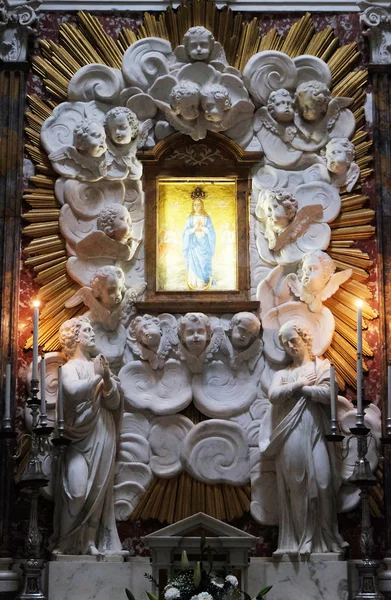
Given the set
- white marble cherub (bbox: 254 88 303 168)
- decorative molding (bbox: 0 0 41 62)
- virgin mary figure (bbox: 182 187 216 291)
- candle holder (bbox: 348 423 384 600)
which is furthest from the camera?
decorative molding (bbox: 0 0 41 62)

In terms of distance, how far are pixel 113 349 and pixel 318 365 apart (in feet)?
4.52

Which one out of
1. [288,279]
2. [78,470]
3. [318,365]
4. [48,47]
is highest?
[48,47]

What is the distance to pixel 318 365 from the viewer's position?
30.6 ft

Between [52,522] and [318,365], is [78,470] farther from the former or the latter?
[318,365]

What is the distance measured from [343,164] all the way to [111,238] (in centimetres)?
167

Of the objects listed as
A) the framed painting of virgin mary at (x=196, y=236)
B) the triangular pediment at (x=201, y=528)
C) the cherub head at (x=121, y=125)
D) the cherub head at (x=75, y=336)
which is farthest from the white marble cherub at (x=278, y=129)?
the triangular pediment at (x=201, y=528)

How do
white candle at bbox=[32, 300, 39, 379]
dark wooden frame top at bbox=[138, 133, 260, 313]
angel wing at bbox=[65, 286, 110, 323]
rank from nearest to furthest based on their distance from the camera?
white candle at bbox=[32, 300, 39, 379]
angel wing at bbox=[65, 286, 110, 323]
dark wooden frame top at bbox=[138, 133, 260, 313]

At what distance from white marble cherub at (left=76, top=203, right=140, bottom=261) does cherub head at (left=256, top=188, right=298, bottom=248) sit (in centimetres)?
92

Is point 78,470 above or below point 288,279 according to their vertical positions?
below

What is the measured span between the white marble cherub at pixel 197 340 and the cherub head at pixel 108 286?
0.47 metres

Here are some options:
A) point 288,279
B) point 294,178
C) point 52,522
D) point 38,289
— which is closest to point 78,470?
point 52,522

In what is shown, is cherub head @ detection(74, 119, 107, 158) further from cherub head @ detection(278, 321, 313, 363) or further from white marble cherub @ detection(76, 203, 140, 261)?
cherub head @ detection(278, 321, 313, 363)

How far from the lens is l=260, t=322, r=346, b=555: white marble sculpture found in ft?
29.8

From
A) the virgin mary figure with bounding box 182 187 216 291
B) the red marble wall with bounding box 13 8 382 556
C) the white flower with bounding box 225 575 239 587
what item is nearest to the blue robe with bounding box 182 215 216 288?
the virgin mary figure with bounding box 182 187 216 291
